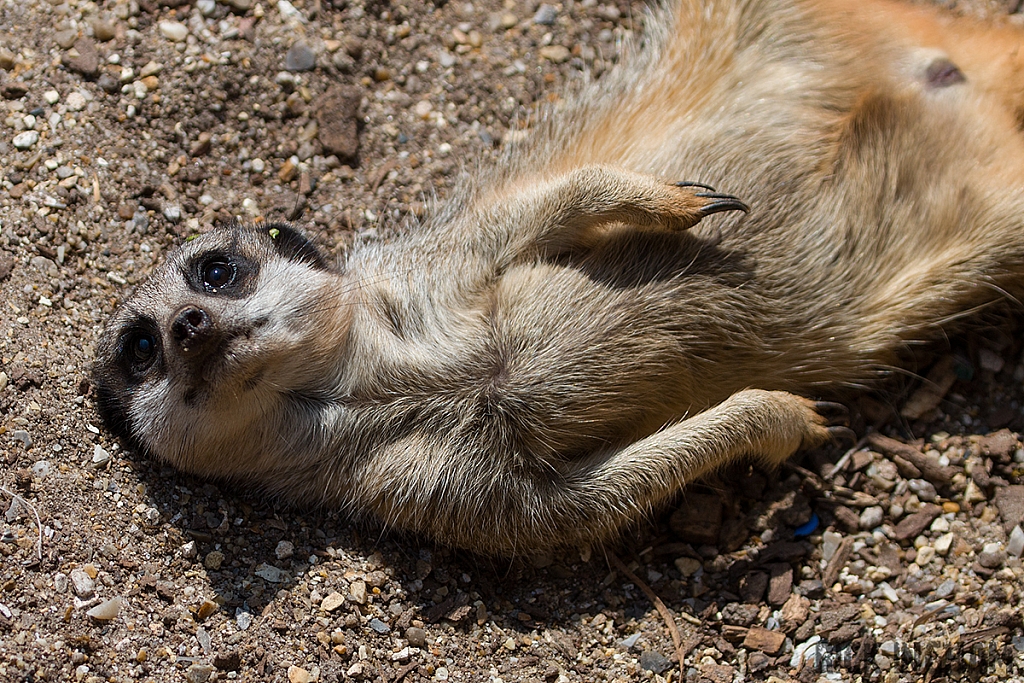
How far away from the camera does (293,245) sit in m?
3.86

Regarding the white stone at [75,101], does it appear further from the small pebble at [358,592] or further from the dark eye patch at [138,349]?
the small pebble at [358,592]

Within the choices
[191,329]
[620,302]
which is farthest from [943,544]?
[191,329]

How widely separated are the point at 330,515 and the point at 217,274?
1.09 meters

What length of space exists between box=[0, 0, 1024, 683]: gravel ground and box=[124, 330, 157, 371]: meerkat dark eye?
0.87 ft

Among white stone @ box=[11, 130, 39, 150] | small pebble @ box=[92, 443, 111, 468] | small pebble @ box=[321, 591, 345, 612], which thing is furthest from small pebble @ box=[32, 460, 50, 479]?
white stone @ box=[11, 130, 39, 150]

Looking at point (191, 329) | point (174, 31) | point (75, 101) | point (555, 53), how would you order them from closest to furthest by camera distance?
point (191, 329) → point (75, 101) → point (174, 31) → point (555, 53)

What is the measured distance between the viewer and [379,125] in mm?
4719

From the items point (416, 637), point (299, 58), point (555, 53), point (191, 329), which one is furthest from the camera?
point (555, 53)

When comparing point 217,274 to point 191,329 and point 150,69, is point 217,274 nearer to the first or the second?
point 191,329

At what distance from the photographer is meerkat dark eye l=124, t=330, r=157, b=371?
3.57 metres

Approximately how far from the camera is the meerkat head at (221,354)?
3.35m

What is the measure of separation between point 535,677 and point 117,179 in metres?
2.82

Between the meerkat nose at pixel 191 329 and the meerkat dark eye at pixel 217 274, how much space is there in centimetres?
36

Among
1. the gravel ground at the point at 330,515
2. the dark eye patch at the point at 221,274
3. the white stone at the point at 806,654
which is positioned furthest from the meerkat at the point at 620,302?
the white stone at the point at 806,654
